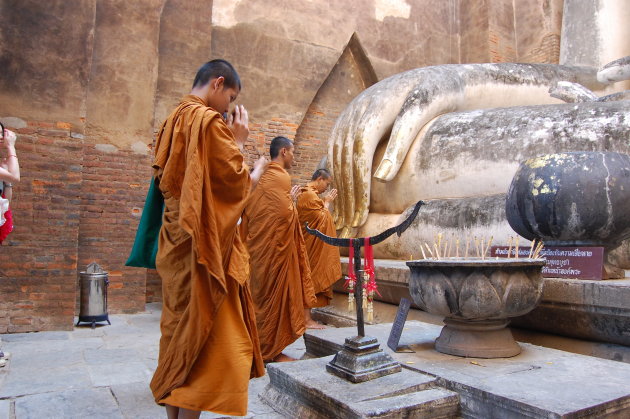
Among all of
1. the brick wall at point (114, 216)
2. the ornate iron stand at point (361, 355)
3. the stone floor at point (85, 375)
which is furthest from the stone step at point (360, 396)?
the brick wall at point (114, 216)

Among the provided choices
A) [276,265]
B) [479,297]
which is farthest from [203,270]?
[276,265]

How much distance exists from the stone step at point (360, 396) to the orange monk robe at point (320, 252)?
5.87 ft

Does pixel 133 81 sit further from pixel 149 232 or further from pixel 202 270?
pixel 202 270

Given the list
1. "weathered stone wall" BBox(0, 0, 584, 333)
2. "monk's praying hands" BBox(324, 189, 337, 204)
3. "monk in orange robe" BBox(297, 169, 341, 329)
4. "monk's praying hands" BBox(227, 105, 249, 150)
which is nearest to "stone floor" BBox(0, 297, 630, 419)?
"monk in orange robe" BBox(297, 169, 341, 329)

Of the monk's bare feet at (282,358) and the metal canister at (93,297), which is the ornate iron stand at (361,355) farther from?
the metal canister at (93,297)

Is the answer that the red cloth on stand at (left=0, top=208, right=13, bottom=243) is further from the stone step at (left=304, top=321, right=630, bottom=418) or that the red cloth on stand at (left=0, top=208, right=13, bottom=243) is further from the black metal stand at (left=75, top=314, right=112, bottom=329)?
the stone step at (left=304, top=321, right=630, bottom=418)

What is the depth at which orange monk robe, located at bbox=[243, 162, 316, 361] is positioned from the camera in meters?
2.80

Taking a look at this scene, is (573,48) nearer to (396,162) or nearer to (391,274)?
(396,162)

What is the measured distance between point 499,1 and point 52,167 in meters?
7.07

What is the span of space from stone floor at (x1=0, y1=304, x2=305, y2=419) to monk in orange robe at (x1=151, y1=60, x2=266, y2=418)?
52 centimetres

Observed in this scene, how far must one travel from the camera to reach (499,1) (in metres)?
7.99

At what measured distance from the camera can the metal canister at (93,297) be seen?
13.4 ft

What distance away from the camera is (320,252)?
3768 mm

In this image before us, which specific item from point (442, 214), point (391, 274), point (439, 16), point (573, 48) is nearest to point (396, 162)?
point (442, 214)
